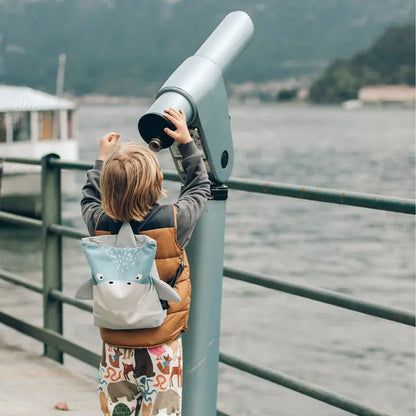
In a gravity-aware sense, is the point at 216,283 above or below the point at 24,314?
above

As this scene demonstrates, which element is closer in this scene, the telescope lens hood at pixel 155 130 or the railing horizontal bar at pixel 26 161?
the telescope lens hood at pixel 155 130

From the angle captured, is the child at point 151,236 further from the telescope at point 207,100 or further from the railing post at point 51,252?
the railing post at point 51,252

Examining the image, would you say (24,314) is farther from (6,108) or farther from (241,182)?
(6,108)

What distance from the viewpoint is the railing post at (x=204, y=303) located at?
8.96 feet

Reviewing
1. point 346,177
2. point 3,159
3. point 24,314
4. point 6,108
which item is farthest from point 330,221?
point 3,159

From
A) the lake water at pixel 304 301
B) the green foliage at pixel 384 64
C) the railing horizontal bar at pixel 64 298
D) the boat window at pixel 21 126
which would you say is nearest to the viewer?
the railing horizontal bar at pixel 64 298

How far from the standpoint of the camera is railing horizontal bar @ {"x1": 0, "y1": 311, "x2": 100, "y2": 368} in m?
4.29

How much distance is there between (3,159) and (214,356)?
2.46 m

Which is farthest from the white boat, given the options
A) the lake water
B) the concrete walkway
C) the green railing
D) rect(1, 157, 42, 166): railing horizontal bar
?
the concrete walkway

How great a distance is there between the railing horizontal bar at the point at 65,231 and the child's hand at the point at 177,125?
181 cm

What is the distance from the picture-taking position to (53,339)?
464 centimetres

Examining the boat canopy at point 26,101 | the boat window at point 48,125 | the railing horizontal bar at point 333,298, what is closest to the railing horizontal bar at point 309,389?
the railing horizontal bar at point 333,298

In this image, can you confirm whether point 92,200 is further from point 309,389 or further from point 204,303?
point 309,389

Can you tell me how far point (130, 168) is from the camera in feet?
7.77
